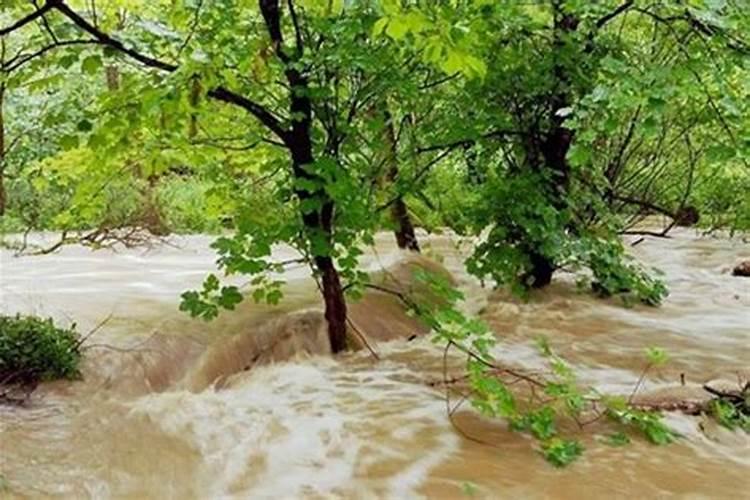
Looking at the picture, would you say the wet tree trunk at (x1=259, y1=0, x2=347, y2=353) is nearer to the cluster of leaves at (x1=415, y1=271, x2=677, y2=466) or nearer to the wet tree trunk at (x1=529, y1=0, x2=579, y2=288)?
the cluster of leaves at (x1=415, y1=271, x2=677, y2=466)

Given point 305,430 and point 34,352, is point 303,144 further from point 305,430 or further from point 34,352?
point 34,352

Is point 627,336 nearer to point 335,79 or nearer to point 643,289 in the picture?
point 643,289

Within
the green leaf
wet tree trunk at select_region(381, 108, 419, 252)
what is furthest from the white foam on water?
wet tree trunk at select_region(381, 108, 419, 252)

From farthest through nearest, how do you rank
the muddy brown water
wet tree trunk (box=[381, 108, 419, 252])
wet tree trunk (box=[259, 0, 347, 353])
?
wet tree trunk (box=[381, 108, 419, 252])
wet tree trunk (box=[259, 0, 347, 353])
the muddy brown water

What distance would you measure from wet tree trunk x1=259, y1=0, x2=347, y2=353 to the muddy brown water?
66 centimetres

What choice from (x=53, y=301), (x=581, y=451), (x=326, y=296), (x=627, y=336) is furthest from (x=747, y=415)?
(x=53, y=301)

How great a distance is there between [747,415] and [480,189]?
10.6 feet

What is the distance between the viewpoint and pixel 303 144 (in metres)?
4.36

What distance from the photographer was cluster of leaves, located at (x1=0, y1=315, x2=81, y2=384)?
3680 millimetres

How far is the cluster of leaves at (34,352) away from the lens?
368 centimetres

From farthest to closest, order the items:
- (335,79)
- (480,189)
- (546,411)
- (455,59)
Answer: (480,189) < (335,79) < (546,411) < (455,59)

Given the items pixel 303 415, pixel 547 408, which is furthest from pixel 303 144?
pixel 547 408

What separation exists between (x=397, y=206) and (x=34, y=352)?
15.0 ft

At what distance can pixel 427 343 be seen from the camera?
18.1 feet
